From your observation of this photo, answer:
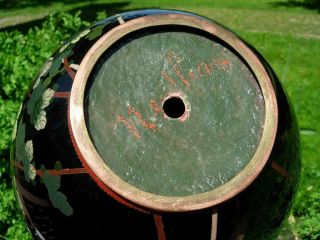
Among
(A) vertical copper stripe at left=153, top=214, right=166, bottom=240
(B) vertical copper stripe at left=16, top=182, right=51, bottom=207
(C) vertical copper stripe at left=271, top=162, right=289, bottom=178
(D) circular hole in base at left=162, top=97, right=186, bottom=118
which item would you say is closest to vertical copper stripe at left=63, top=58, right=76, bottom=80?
(D) circular hole in base at left=162, top=97, right=186, bottom=118

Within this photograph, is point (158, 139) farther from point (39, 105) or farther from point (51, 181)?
point (39, 105)

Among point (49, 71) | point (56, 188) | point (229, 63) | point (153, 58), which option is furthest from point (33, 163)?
point (229, 63)

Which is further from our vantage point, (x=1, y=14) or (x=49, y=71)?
(x=1, y=14)

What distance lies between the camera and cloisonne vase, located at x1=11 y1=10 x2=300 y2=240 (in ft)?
7.49

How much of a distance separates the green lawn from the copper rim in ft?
4.82

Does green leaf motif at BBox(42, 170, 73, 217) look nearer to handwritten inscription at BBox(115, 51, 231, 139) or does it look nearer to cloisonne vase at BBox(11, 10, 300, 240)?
cloisonne vase at BBox(11, 10, 300, 240)

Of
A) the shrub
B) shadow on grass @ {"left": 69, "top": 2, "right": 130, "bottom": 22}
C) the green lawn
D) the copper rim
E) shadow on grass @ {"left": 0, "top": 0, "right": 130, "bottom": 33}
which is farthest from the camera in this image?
shadow on grass @ {"left": 69, "top": 2, "right": 130, "bottom": 22}

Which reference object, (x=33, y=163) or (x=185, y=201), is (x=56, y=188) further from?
(x=185, y=201)

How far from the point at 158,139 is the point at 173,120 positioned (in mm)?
110

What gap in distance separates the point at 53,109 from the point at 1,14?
540 inches

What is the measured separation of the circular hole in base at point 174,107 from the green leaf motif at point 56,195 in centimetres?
56

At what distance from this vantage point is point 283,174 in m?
2.54

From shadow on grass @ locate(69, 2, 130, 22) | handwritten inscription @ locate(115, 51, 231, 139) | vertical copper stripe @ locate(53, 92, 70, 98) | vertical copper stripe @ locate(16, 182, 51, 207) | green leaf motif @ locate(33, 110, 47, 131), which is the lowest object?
shadow on grass @ locate(69, 2, 130, 22)

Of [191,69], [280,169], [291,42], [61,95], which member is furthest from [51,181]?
[291,42]
